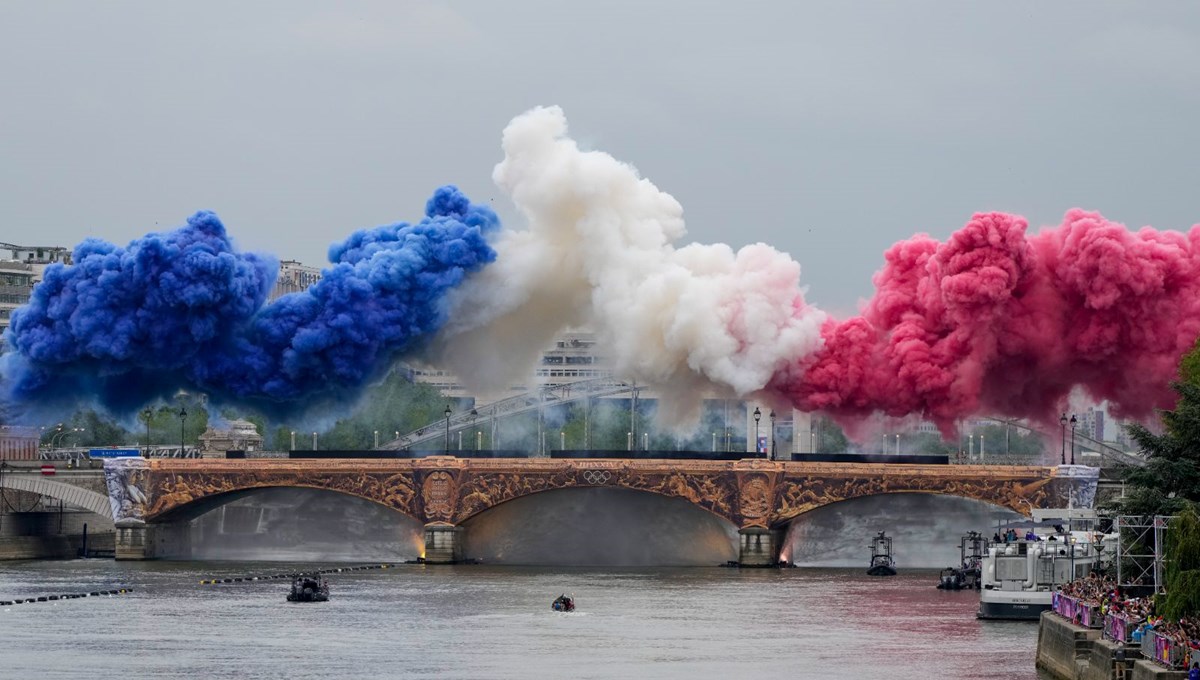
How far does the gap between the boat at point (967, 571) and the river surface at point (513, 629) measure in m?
1.90

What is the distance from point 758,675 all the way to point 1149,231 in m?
50.7

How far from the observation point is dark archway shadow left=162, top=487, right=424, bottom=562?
165 meters

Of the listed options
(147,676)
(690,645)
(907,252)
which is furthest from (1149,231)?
(147,676)

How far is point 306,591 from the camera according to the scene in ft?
409

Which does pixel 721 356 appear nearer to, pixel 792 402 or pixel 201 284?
pixel 792 402

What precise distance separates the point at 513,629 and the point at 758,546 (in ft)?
150

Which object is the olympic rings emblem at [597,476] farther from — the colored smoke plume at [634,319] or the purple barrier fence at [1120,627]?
the purple barrier fence at [1120,627]

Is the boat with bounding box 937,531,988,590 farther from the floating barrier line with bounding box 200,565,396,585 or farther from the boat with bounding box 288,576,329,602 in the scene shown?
the floating barrier line with bounding box 200,565,396,585

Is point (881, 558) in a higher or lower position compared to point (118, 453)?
lower

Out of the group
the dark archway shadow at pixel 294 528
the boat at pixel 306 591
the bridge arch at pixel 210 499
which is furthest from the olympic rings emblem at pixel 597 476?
the boat at pixel 306 591

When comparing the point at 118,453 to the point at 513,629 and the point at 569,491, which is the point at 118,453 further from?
the point at 513,629

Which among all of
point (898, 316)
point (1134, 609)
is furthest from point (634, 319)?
point (1134, 609)

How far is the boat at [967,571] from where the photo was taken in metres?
137

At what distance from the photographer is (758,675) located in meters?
92.4
